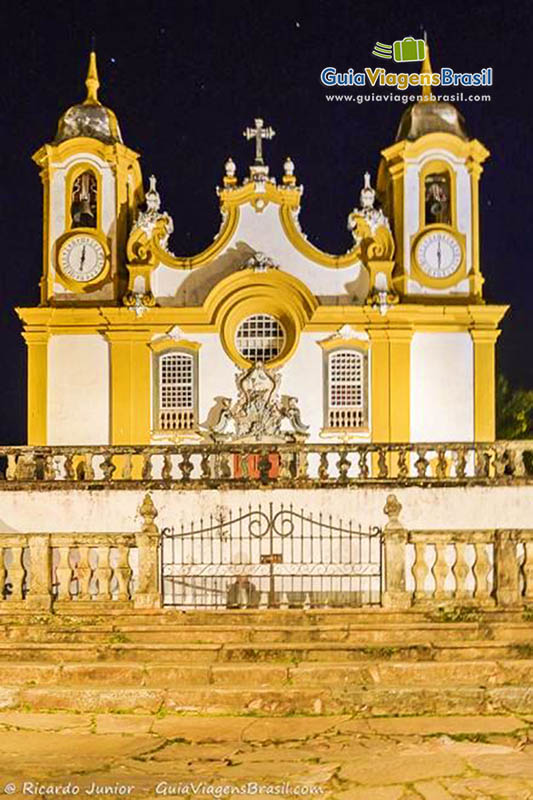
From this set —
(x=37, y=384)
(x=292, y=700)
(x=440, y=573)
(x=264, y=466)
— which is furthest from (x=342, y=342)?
(x=292, y=700)

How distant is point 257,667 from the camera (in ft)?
29.0

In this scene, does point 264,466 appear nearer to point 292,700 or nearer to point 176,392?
point 176,392

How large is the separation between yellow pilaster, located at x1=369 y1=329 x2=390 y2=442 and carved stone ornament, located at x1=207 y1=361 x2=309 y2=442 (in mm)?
1645

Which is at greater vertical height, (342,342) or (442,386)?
(342,342)

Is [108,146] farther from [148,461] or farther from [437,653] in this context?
[437,653]

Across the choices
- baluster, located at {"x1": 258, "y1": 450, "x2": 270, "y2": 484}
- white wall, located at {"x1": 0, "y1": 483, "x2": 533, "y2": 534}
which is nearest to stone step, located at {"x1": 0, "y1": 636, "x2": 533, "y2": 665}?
white wall, located at {"x1": 0, "y1": 483, "x2": 533, "y2": 534}

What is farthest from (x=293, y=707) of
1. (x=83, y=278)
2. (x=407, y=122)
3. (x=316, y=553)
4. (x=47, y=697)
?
(x=407, y=122)

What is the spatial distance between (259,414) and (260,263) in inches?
140

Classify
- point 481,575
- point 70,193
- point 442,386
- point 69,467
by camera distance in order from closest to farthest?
point 481,575 < point 69,467 < point 442,386 < point 70,193

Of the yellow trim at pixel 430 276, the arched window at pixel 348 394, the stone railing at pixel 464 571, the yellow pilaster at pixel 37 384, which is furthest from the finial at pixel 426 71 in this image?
→ the stone railing at pixel 464 571

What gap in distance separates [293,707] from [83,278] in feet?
58.4

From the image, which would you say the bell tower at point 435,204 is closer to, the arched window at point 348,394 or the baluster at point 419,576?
the arched window at point 348,394

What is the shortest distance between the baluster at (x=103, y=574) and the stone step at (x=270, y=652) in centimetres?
121

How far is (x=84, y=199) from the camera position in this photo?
25.2 meters
